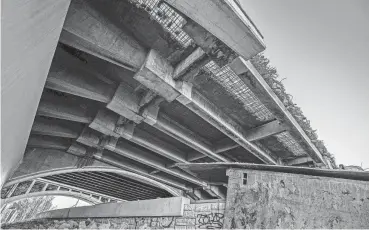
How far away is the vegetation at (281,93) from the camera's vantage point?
15.1ft

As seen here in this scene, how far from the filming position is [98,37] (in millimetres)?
3977

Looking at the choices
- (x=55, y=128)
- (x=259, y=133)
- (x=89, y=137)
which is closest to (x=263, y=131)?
(x=259, y=133)

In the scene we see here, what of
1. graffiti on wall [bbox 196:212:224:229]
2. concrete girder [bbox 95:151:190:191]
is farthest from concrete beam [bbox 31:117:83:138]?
graffiti on wall [bbox 196:212:224:229]

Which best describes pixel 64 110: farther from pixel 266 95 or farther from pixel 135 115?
pixel 266 95

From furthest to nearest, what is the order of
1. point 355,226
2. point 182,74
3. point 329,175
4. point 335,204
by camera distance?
point 182,74
point 329,175
point 335,204
point 355,226

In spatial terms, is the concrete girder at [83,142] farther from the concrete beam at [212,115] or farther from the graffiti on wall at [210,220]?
the graffiti on wall at [210,220]

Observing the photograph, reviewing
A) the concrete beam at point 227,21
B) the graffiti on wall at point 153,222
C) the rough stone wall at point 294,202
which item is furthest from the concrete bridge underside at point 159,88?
the graffiti on wall at point 153,222

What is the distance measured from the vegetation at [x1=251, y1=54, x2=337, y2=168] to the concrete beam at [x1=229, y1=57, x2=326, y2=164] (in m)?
0.11

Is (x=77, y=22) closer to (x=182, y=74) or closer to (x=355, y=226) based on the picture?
(x=182, y=74)

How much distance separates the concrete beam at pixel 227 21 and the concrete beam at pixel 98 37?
1.85 m

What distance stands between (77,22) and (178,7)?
7.28ft

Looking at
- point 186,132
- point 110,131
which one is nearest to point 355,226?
point 186,132

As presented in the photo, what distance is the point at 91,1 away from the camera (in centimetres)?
389

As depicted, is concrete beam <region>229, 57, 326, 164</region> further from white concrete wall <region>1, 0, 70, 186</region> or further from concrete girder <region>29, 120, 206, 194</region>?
concrete girder <region>29, 120, 206, 194</region>
